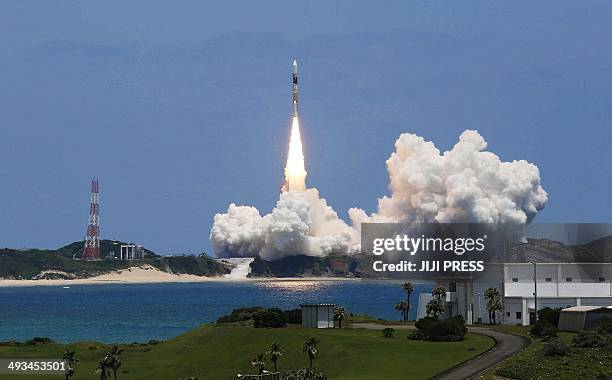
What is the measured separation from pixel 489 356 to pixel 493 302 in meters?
37.2

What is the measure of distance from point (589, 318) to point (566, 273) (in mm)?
37325

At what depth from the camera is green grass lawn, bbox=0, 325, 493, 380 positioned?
8525 cm

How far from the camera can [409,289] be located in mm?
145000

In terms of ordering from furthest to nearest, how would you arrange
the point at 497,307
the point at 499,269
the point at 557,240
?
1. the point at 557,240
2. the point at 499,269
3. the point at 497,307

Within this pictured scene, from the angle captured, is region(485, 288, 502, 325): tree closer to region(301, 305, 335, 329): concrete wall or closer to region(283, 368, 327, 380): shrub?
region(301, 305, 335, 329): concrete wall

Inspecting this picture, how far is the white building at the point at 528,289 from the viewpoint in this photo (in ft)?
415

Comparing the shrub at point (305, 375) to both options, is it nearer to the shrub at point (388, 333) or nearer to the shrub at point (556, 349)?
the shrub at point (556, 349)

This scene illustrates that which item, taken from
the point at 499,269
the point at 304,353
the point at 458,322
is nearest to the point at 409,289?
the point at 499,269

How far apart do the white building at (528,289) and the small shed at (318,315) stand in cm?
2803

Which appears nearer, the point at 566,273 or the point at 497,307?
the point at 497,307

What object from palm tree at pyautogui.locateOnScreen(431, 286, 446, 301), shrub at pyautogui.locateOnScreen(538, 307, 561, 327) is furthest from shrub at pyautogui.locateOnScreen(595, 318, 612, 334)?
palm tree at pyautogui.locateOnScreen(431, 286, 446, 301)

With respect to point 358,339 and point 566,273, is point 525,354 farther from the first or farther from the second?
point 566,273

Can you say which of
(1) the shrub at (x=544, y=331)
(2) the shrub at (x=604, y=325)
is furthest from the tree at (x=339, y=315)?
(2) the shrub at (x=604, y=325)

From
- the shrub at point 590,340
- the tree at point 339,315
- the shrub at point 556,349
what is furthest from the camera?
the tree at point 339,315
